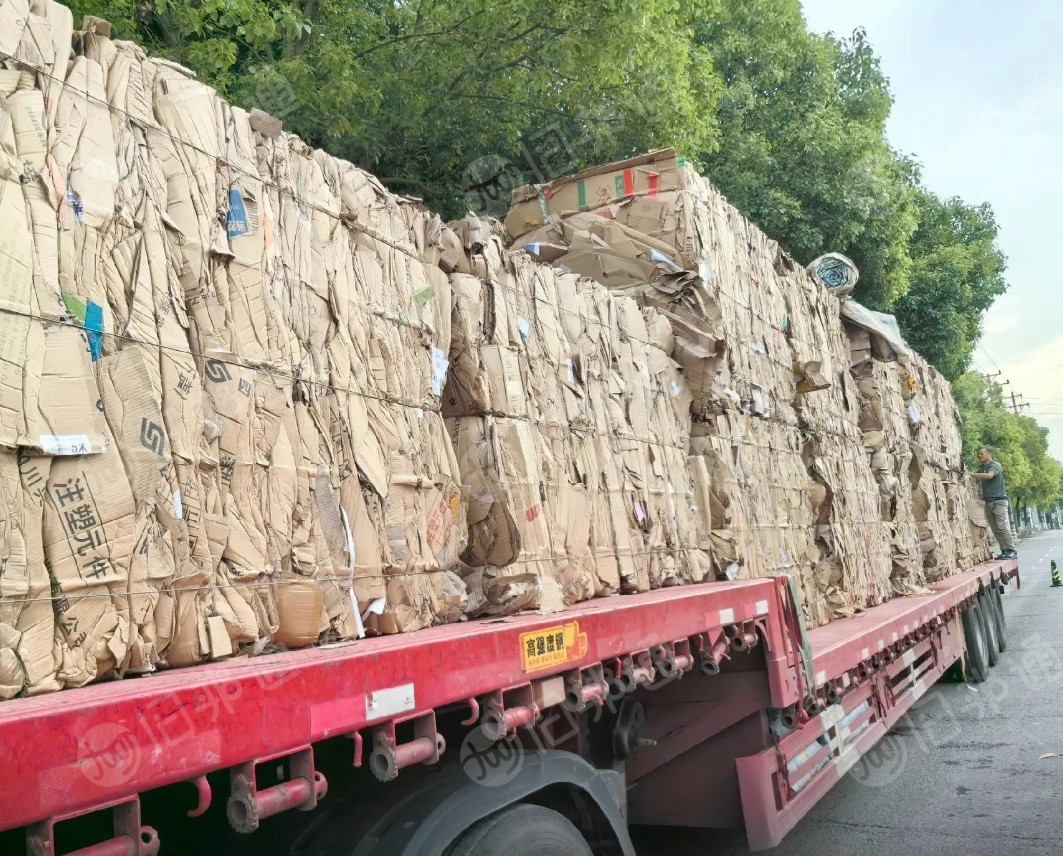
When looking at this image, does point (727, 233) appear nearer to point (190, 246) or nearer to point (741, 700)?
point (741, 700)

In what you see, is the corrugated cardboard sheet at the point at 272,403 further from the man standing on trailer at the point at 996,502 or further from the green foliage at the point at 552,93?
the man standing on trailer at the point at 996,502

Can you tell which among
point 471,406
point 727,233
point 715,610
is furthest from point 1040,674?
point 471,406

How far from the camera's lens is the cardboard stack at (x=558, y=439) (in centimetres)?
342

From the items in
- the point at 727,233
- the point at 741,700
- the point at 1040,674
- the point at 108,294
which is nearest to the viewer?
the point at 108,294

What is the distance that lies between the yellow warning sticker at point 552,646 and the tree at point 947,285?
20.2 meters

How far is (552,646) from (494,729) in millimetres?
319

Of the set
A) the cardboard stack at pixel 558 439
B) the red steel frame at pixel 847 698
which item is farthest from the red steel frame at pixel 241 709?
the red steel frame at pixel 847 698

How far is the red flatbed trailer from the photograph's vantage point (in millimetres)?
1432

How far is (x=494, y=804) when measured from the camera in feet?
7.86

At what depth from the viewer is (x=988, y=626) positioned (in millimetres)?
11180

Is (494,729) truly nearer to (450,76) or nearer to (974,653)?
(450,76)

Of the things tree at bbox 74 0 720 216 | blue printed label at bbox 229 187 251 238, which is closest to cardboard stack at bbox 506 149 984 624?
tree at bbox 74 0 720 216

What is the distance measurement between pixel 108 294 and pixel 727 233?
4.62 m

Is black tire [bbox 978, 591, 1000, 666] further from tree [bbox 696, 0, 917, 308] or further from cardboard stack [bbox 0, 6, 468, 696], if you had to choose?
cardboard stack [bbox 0, 6, 468, 696]
